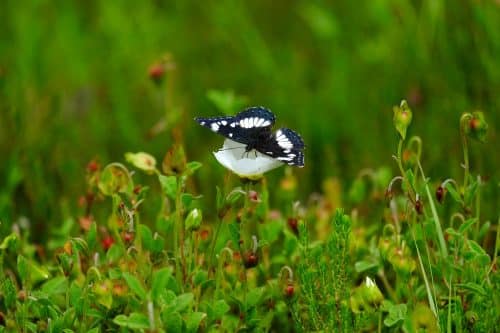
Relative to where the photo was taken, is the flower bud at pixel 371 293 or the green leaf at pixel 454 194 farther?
the green leaf at pixel 454 194

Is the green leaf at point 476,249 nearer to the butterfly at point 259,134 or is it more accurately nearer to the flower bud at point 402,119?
the flower bud at point 402,119

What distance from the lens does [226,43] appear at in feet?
13.6

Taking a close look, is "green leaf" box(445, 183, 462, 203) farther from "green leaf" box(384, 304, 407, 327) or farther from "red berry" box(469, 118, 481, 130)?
"green leaf" box(384, 304, 407, 327)

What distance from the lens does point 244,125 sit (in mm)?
1833

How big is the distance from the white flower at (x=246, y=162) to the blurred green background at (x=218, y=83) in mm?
856

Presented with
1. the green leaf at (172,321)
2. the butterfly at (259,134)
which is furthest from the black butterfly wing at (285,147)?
the green leaf at (172,321)

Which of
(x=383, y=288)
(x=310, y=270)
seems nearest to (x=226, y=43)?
(x=383, y=288)

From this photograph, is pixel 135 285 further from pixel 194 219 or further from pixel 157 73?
pixel 157 73

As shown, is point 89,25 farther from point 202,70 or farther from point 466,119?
point 466,119

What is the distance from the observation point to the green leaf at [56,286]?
1878 mm

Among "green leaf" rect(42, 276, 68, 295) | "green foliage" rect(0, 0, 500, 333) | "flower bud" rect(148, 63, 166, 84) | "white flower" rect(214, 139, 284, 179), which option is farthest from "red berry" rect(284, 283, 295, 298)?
"flower bud" rect(148, 63, 166, 84)

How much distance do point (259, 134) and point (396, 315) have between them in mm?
434

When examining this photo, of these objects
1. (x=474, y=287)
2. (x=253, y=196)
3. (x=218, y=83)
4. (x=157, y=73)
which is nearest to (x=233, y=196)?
(x=253, y=196)

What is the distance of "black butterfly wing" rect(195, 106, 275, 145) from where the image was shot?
177 cm
